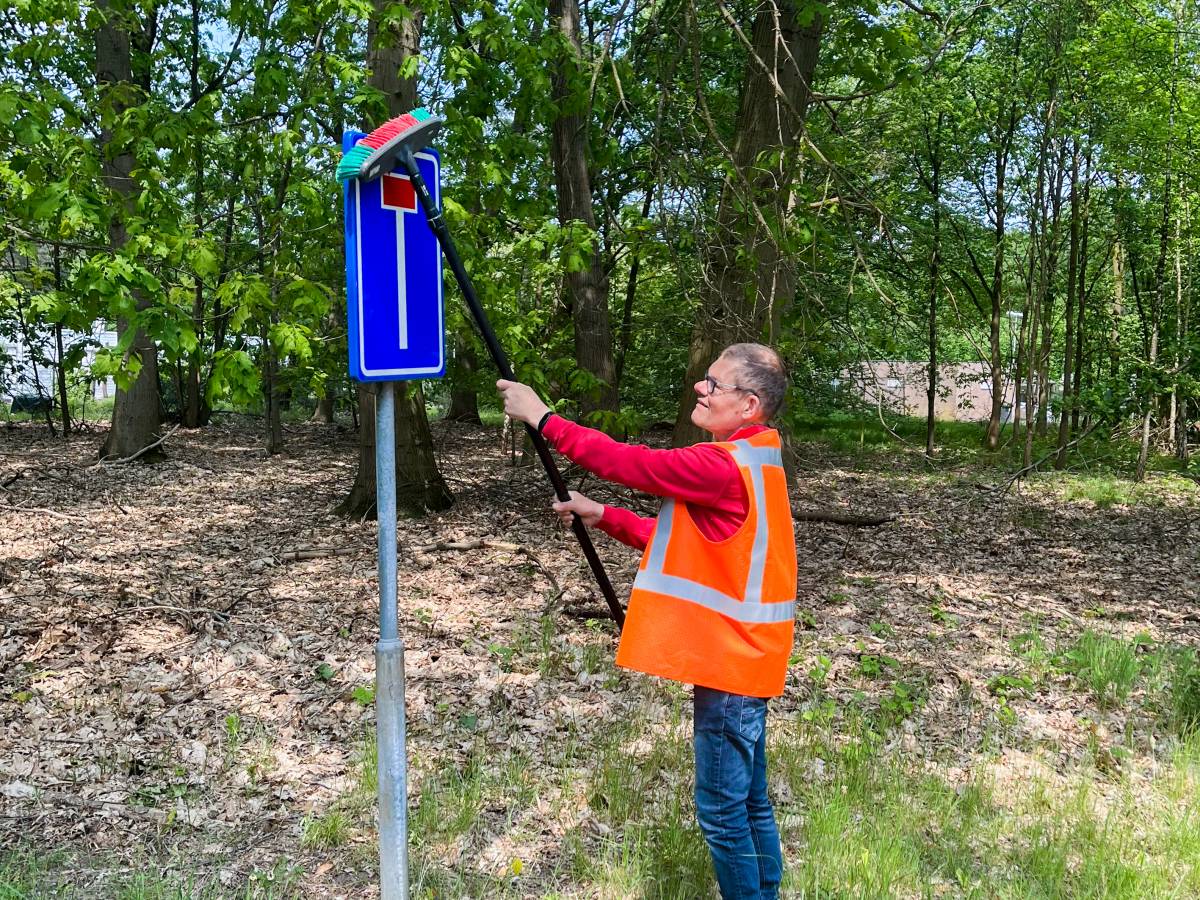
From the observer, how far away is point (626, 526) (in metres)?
2.96

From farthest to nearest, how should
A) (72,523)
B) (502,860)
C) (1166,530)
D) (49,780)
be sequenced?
1. (1166,530)
2. (72,523)
3. (49,780)
4. (502,860)

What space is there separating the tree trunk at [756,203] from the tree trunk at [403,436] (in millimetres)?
2591

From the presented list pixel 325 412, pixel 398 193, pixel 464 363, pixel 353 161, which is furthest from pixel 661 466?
pixel 325 412

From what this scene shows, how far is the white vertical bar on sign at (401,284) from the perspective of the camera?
2438mm

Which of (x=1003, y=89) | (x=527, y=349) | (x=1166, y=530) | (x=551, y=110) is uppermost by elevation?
(x=1003, y=89)

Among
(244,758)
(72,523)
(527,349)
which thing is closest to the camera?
(244,758)

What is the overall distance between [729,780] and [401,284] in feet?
5.43

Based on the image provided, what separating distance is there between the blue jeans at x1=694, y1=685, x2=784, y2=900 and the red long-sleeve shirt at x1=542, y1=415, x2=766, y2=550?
491 mm

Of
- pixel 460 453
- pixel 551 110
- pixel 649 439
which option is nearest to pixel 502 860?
pixel 551 110

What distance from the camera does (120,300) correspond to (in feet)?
13.6

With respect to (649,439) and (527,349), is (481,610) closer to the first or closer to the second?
(527,349)

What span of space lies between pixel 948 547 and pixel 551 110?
19.3 feet

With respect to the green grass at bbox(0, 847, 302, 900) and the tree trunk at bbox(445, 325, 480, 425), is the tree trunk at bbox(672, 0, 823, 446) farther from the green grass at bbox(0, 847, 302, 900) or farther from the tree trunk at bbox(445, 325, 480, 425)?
the green grass at bbox(0, 847, 302, 900)

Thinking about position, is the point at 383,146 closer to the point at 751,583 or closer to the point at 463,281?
the point at 463,281
